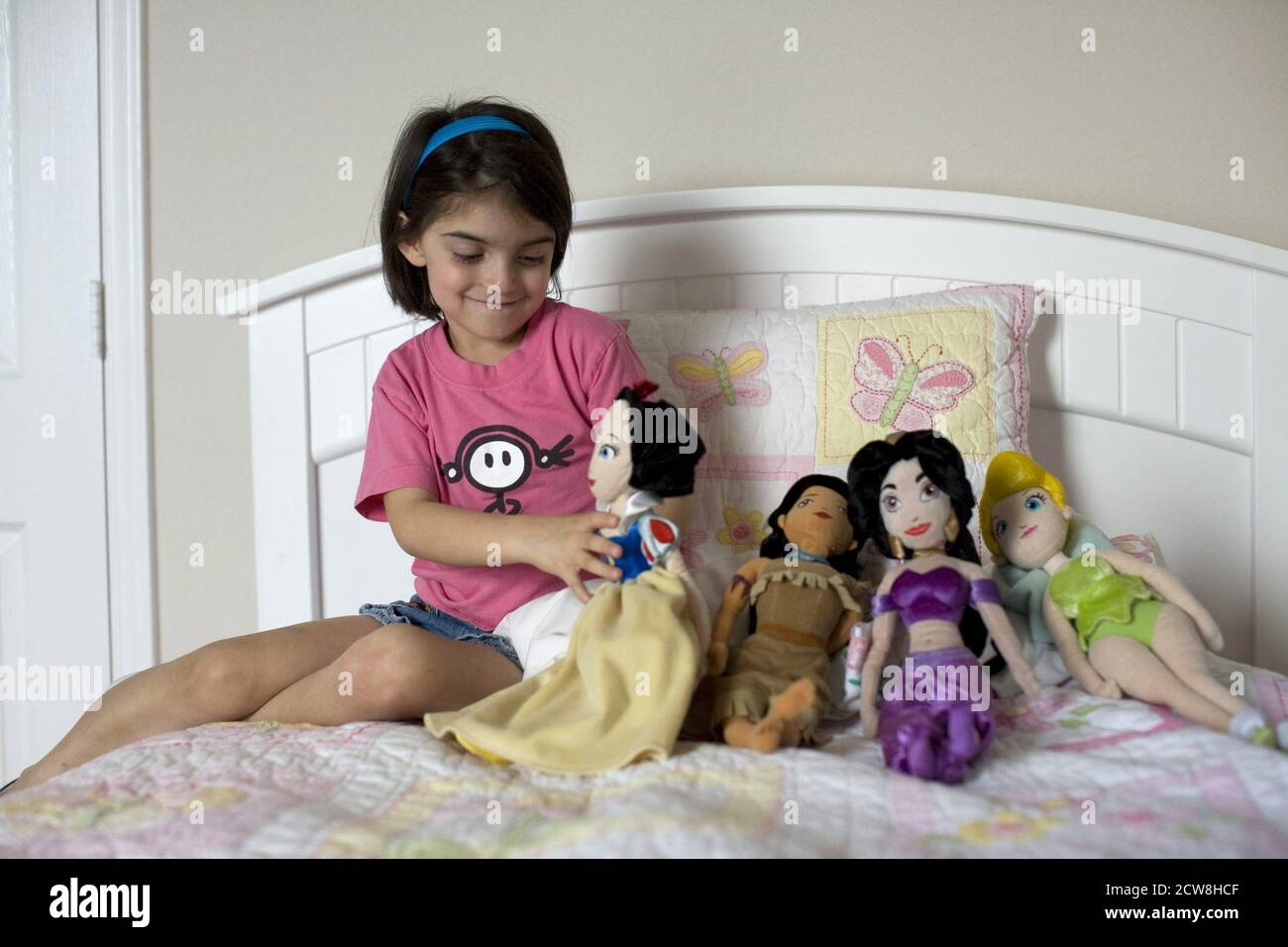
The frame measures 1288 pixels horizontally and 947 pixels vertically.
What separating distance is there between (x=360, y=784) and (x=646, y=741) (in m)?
0.24

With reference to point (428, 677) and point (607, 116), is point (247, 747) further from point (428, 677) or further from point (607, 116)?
point (607, 116)

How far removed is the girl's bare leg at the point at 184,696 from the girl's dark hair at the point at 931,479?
0.65 metres

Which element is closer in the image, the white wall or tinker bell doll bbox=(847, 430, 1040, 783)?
tinker bell doll bbox=(847, 430, 1040, 783)

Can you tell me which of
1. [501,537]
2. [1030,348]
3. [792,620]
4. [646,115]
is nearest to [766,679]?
[792,620]

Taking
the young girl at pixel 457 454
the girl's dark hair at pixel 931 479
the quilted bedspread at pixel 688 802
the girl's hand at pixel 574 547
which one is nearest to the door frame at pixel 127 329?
the young girl at pixel 457 454

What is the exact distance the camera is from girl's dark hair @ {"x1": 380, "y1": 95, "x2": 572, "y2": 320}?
1205mm

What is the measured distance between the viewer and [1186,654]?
0.99 metres

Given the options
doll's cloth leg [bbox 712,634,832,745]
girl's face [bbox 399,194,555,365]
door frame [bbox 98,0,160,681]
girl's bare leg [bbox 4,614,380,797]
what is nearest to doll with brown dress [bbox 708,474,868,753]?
doll's cloth leg [bbox 712,634,832,745]

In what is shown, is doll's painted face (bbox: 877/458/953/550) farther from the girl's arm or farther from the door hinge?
the door hinge

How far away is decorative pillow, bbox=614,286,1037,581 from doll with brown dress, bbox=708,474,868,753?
16 cm

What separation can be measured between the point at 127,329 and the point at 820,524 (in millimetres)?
1145

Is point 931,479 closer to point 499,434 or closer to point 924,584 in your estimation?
point 924,584

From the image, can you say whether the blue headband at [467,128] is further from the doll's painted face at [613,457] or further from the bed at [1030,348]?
the doll's painted face at [613,457]

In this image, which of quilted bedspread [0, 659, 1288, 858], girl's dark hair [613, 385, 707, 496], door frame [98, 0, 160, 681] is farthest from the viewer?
door frame [98, 0, 160, 681]
